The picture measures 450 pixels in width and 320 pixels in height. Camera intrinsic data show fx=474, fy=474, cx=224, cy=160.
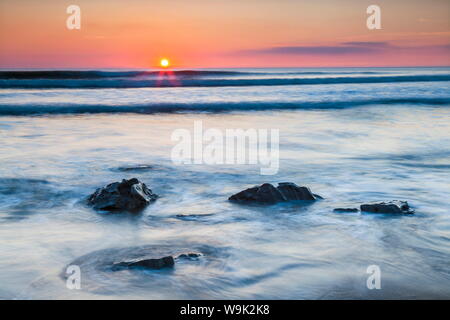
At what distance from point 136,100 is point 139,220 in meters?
14.6

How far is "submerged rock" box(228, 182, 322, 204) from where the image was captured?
4.57 meters

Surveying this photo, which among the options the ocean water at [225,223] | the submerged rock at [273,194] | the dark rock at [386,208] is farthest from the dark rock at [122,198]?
the dark rock at [386,208]

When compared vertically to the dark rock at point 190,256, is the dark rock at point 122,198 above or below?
above

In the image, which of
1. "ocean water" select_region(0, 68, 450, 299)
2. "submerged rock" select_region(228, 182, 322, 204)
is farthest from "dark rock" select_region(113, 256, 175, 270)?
"submerged rock" select_region(228, 182, 322, 204)

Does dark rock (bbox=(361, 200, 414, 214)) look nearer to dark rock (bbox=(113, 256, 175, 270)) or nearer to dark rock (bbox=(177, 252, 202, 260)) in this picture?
dark rock (bbox=(177, 252, 202, 260))

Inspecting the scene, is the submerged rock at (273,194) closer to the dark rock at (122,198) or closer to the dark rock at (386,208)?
the dark rock at (386,208)

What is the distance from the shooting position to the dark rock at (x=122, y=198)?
14.5 ft

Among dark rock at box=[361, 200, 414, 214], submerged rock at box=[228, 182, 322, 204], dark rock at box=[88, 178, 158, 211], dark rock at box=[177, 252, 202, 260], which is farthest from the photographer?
submerged rock at box=[228, 182, 322, 204]

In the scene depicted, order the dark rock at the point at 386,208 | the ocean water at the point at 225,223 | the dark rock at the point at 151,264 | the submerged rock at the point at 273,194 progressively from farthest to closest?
1. the submerged rock at the point at 273,194
2. the dark rock at the point at 386,208
3. the dark rock at the point at 151,264
4. the ocean water at the point at 225,223

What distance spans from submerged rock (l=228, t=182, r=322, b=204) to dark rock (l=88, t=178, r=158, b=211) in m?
0.94

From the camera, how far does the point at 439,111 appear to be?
594 inches

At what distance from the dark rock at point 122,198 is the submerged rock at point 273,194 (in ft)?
3.08

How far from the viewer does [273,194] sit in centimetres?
459

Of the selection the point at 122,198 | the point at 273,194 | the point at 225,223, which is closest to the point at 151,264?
the point at 225,223
